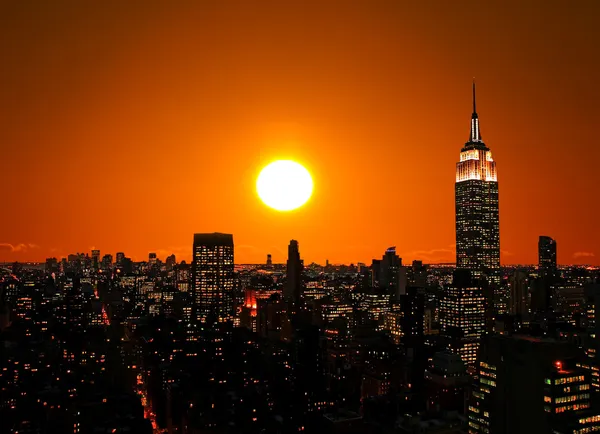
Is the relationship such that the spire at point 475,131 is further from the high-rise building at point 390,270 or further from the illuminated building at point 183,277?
the illuminated building at point 183,277

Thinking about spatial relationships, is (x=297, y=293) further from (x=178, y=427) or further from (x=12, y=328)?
(x=178, y=427)

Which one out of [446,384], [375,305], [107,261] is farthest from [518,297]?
[107,261]

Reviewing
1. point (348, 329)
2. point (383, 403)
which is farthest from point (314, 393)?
point (348, 329)

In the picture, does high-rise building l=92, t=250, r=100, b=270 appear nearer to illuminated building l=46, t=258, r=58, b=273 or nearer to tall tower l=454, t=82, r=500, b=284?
illuminated building l=46, t=258, r=58, b=273

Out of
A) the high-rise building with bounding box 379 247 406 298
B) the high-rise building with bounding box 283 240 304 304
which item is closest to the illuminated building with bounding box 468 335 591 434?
the high-rise building with bounding box 283 240 304 304

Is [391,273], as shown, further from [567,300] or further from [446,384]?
[446,384]

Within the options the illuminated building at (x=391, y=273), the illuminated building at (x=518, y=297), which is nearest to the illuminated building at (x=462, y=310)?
the illuminated building at (x=518, y=297)
